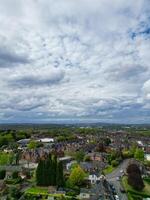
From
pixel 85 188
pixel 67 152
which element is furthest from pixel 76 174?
pixel 67 152

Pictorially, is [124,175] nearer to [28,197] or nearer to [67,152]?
[28,197]

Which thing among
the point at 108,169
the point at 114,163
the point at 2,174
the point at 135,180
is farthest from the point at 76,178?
the point at 114,163

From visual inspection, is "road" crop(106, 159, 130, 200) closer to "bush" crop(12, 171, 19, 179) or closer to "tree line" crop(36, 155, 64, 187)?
"tree line" crop(36, 155, 64, 187)

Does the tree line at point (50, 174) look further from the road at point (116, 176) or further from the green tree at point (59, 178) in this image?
the road at point (116, 176)

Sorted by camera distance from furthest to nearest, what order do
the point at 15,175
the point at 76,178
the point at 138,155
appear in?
1. the point at 138,155
2. the point at 15,175
3. the point at 76,178

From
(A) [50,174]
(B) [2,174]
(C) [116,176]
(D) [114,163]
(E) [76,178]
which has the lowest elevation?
(C) [116,176]

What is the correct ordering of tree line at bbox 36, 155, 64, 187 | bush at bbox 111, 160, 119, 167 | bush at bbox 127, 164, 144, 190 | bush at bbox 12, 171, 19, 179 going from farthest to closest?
bush at bbox 111, 160, 119, 167, bush at bbox 12, 171, 19, 179, bush at bbox 127, 164, 144, 190, tree line at bbox 36, 155, 64, 187

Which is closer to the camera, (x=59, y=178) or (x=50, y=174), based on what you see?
(x=59, y=178)

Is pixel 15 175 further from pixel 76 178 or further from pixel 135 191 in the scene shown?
pixel 135 191

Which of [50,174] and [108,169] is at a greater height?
[50,174]

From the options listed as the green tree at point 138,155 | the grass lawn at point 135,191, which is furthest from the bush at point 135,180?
the green tree at point 138,155

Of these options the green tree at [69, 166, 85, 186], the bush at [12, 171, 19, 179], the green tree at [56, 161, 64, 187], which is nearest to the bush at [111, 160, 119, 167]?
the green tree at [69, 166, 85, 186]
